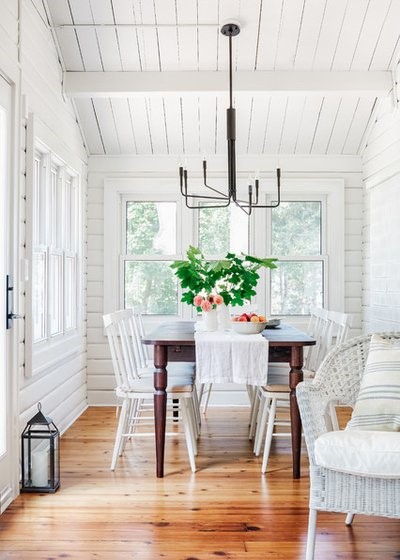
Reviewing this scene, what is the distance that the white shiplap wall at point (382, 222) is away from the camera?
4699mm

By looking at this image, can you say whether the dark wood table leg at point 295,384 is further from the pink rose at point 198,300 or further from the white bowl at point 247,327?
the pink rose at point 198,300

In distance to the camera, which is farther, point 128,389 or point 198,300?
point 198,300

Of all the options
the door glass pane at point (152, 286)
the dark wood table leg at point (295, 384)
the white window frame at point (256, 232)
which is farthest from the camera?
the door glass pane at point (152, 286)

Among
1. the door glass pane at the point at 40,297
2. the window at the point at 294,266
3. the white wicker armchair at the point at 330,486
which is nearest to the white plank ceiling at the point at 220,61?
the window at the point at 294,266

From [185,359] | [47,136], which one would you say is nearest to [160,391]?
[185,359]

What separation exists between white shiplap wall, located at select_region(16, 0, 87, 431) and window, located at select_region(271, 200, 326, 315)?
6.14ft

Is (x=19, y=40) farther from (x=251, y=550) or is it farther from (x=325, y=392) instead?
(x=251, y=550)

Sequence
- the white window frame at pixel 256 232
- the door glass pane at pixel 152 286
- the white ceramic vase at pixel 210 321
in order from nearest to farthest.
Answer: the white ceramic vase at pixel 210 321 → the white window frame at pixel 256 232 → the door glass pane at pixel 152 286

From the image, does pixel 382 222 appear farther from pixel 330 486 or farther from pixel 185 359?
pixel 330 486

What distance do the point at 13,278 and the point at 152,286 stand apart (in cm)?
257

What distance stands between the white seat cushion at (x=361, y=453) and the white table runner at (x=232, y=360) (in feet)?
4.06

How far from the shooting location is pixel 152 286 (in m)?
5.85

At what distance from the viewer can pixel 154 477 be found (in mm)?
3680

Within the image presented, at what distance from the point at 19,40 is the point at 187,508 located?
2.79m
